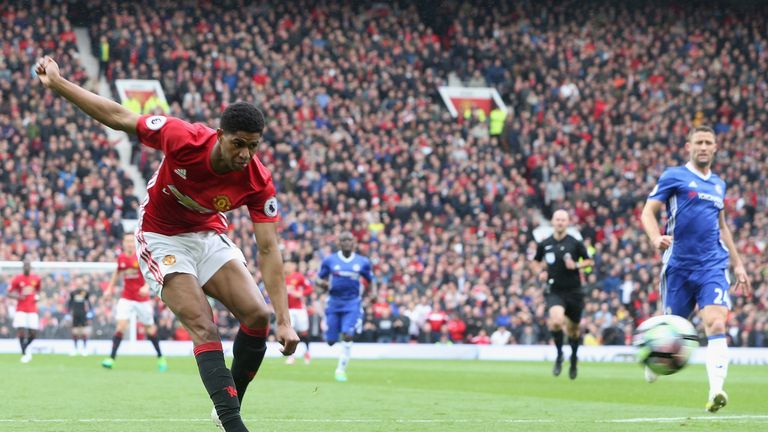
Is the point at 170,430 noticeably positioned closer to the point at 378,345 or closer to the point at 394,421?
the point at 394,421

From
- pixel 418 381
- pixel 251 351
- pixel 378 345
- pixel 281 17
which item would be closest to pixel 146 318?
pixel 418 381

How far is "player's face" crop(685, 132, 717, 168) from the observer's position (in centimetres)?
1096

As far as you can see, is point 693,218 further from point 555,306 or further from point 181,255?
point 555,306

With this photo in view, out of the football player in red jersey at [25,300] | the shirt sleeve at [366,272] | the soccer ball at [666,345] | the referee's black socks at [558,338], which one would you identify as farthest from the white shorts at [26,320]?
the soccer ball at [666,345]

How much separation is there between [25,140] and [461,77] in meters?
14.5

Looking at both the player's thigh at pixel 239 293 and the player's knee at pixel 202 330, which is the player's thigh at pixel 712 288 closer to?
the player's thigh at pixel 239 293

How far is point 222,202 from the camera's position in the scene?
24.9 feet

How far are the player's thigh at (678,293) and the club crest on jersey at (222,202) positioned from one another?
522cm

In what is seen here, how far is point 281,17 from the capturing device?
3884 centimetres

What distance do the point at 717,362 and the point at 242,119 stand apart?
18.2 ft

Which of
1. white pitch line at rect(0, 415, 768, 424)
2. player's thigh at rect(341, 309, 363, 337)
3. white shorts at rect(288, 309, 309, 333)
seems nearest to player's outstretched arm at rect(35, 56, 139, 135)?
white pitch line at rect(0, 415, 768, 424)

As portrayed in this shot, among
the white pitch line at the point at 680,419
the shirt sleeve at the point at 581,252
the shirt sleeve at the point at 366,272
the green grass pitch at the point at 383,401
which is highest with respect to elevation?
the shirt sleeve at the point at 581,252

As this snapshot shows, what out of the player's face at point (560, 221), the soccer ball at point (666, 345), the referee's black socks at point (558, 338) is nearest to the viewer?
the soccer ball at point (666, 345)

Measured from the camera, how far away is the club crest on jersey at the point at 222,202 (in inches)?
298
